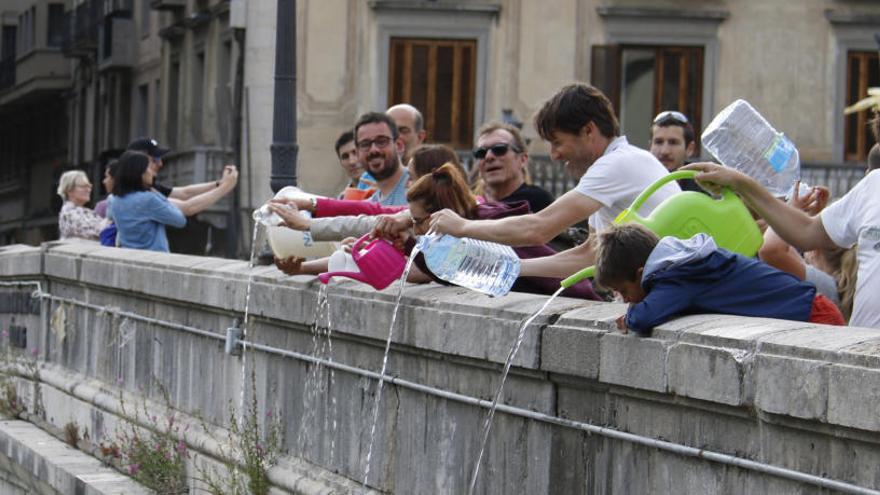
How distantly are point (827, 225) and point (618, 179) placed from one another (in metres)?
0.89

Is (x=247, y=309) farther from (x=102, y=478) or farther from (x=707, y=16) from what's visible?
(x=707, y=16)

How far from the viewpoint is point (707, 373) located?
19.2 ft

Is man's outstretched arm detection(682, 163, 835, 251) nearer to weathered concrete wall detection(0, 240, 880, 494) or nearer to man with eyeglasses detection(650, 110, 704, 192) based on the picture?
weathered concrete wall detection(0, 240, 880, 494)

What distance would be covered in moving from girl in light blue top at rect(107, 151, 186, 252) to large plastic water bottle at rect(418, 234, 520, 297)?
5.89m

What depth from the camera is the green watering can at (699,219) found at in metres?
6.96

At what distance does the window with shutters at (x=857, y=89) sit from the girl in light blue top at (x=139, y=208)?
20930 millimetres

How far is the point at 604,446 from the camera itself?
6727 millimetres

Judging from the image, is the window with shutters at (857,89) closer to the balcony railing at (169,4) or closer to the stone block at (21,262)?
the balcony railing at (169,4)

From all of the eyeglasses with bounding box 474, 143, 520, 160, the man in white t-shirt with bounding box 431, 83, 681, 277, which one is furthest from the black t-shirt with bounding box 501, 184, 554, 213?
the man in white t-shirt with bounding box 431, 83, 681, 277

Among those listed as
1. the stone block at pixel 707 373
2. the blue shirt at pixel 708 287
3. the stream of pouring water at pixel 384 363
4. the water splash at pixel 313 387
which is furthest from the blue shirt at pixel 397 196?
the stone block at pixel 707 373

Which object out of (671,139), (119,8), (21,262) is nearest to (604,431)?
(671,139)

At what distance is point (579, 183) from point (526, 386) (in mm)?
958


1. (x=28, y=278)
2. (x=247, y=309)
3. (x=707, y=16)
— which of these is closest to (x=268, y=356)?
(x=247, y=309)

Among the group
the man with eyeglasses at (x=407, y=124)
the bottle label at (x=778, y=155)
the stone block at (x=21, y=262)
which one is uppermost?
the man with eyeglasses at (x=407, y=124)
